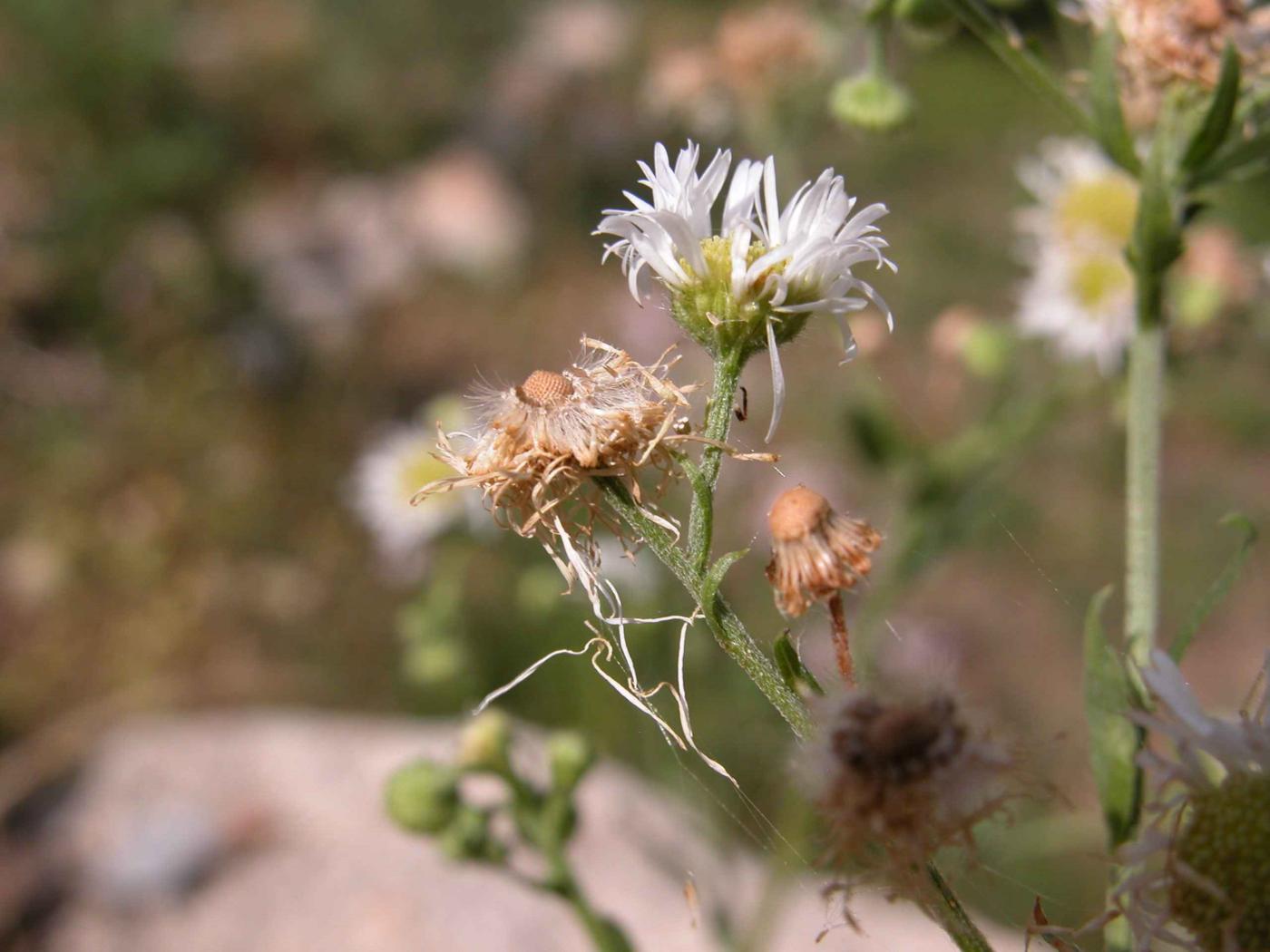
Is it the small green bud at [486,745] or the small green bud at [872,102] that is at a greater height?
the small green bud at [872,102]

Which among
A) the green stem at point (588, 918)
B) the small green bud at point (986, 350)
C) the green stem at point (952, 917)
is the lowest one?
the green stem at point (952, 917)

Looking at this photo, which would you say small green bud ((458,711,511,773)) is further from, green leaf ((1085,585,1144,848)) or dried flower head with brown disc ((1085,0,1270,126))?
dried flower head with brown disc ((1085,0,1270,126))

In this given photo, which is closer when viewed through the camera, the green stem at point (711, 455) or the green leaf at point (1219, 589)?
the green stem at point (711, 455)

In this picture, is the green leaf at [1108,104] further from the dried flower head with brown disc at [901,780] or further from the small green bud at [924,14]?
the dried flower head with brown disc at [901,780]

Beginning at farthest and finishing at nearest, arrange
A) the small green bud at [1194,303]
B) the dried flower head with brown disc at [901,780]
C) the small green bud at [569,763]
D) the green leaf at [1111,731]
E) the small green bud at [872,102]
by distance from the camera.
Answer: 1. the small green bud at [1194,303]
2. the small green bud at [872,102]
3. the small green bud at [569,763]
4. the green leaf at [1111,731]
5. the dried flower head with brown disc at [901,780]

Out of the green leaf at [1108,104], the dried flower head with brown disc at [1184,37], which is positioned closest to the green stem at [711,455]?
the green leaf at [1108,104]

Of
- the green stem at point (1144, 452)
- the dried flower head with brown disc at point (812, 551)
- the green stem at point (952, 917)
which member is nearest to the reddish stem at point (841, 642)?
the dried flower head with brown disc at point (812, 551)

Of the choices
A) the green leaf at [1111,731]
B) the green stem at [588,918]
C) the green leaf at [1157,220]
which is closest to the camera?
the green leaf at [1111,731]

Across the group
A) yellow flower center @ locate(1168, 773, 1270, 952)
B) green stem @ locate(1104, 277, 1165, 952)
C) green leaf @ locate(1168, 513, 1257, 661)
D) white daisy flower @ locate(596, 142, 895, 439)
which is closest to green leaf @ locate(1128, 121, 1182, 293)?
green stem @ locate(1104, 277, 1165, 952)
